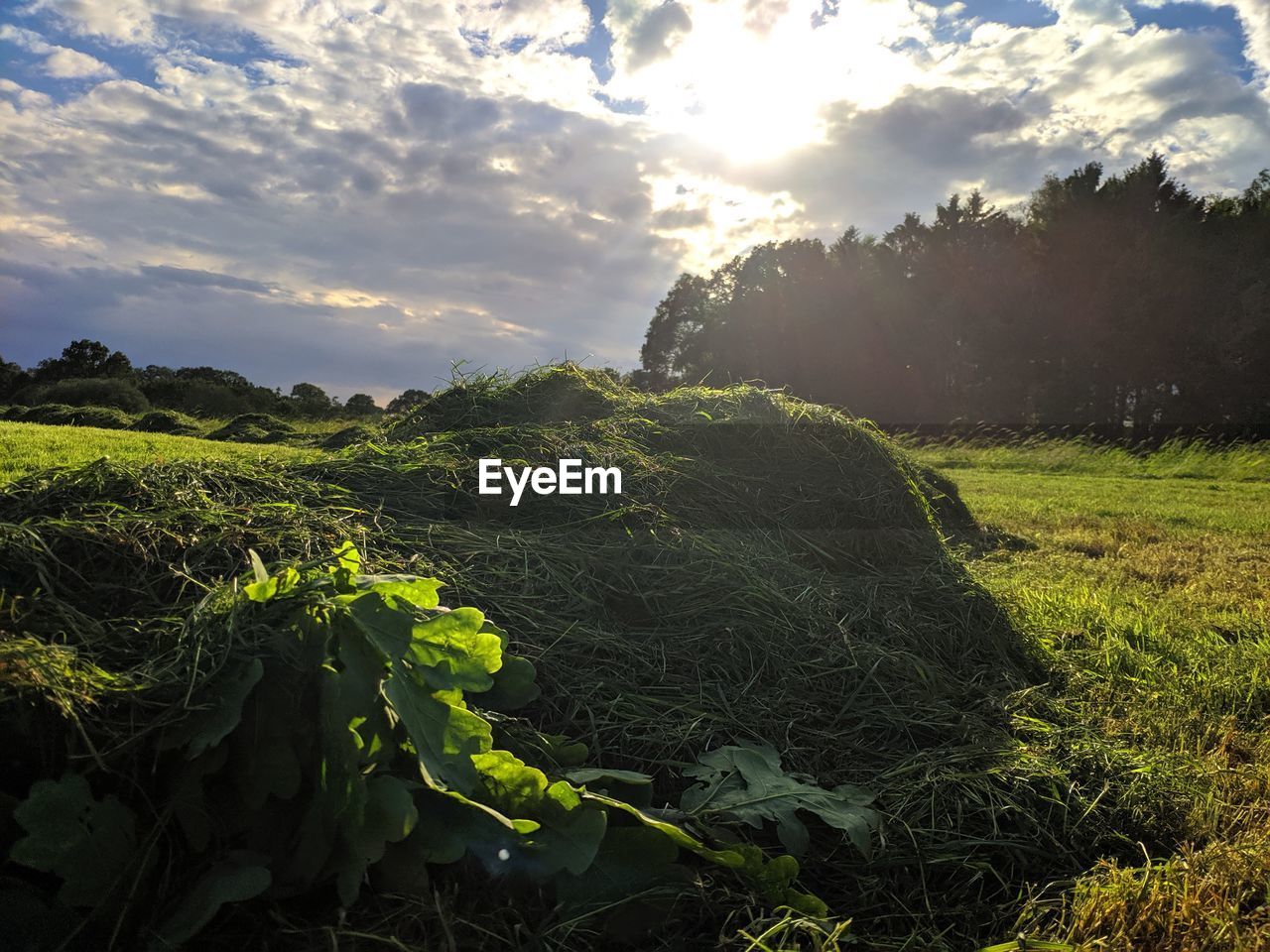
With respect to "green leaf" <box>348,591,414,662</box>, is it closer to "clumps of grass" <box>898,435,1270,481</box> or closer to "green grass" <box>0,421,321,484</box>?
"green grass" <box>0,421,321,484</box>

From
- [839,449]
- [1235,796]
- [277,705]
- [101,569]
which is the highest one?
[839,449]

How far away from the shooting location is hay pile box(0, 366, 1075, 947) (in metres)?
1.64

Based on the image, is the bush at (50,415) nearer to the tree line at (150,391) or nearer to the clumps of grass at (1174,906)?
the tree line at (150,391)

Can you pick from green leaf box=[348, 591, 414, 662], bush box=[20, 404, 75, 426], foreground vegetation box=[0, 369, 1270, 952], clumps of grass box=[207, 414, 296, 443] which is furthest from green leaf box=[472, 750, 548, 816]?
bush box=[20, 404, 75, 426]

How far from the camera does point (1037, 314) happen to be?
2255 cm

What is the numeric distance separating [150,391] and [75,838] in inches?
823

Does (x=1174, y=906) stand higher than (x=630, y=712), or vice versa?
(x=630, y=712)

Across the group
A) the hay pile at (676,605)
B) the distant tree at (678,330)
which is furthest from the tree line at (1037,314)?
the hay pile at (676,605)

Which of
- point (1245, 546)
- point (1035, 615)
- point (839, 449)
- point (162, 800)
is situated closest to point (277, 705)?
point (162, 800)

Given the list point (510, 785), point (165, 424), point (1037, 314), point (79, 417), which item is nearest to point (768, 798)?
point (510, 785)

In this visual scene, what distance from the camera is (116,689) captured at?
1337 mm

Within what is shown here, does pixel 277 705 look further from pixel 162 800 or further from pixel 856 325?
pixel 856 325

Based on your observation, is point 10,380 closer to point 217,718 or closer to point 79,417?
point 79,417

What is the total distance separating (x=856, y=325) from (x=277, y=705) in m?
27.8
